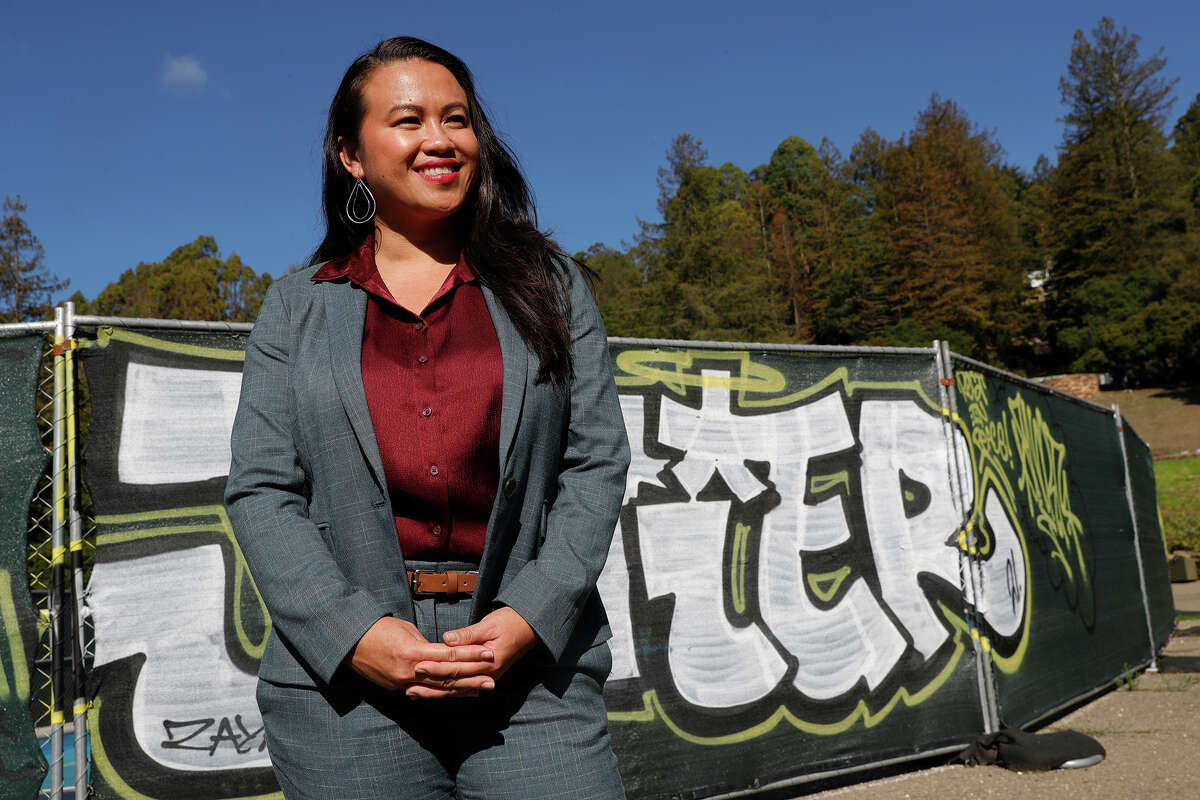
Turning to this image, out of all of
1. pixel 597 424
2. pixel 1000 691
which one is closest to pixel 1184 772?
pixel 1000 691

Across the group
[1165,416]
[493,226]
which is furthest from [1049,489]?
[1165,416]

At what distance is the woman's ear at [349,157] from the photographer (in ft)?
6.41

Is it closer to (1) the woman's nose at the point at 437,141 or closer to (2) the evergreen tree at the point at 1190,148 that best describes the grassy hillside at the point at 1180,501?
(1) the woman's nose at the point at 437,141

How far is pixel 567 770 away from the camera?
153cm

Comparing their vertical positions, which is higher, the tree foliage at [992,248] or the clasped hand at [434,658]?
the tree foliage at [992,248]

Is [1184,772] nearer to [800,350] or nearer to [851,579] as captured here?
[851,579]

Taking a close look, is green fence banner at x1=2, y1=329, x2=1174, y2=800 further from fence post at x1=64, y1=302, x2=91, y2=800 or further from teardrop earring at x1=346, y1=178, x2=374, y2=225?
teardrop earring at x1=346, y1=178, x2=374, y2=225

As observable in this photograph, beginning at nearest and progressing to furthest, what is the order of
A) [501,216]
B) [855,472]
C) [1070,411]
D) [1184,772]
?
[501,216], [1184,772], [855,472], [1070,411]

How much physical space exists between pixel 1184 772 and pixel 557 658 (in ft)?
15.7

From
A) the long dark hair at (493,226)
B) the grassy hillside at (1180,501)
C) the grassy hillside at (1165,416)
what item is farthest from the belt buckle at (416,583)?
the grassy hillside at (1165,416)

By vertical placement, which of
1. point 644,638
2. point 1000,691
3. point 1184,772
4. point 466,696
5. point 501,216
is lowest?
point 1184,772

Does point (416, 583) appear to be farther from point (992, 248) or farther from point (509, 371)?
point (992, 248)

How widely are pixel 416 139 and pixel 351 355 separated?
46 cm

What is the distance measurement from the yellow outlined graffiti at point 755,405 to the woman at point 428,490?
271cm
